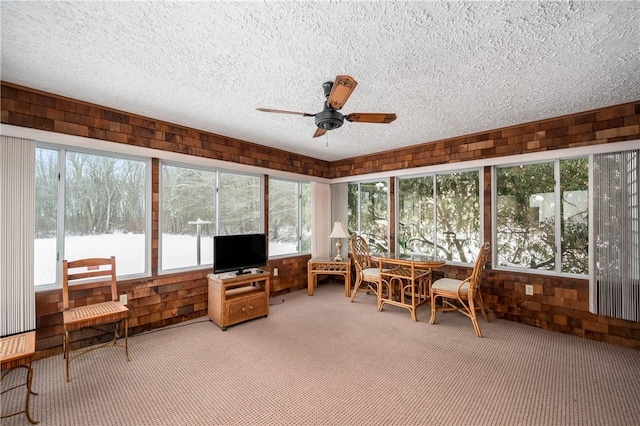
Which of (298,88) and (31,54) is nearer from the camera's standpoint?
(31,54)

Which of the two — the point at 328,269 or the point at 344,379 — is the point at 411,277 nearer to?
the point at 328,269

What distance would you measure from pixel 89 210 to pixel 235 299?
6.42ft

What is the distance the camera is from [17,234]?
2.59m

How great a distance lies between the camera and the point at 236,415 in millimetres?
1968

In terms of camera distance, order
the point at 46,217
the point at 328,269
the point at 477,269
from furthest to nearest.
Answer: the point at 328,269 → the point at 477,269 → the point at 46,217

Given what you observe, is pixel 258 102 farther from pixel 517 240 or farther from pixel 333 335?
pixel 517 240

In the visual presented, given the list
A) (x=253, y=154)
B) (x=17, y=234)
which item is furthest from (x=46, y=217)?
(x=253, y=154)

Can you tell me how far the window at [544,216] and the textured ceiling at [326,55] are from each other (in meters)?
0.80

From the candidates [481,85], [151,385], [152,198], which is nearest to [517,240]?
[481,85]

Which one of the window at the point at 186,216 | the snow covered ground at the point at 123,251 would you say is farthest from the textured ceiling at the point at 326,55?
the snow covered ground at the point at 123,251

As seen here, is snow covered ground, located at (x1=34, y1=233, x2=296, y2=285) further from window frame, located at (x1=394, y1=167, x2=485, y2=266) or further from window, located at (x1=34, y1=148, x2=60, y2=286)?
window frame, located at (x1=394, y1=167, x2=485, y2=266)

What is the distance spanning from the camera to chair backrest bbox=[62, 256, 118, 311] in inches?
106

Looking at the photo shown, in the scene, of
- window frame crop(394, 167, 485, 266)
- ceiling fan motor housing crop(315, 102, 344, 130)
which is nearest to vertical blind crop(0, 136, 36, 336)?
ceiling fan motor housing crop(315, 102, 344, 130)

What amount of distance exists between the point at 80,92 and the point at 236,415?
10.8ft
